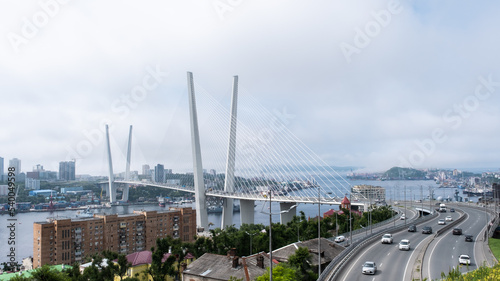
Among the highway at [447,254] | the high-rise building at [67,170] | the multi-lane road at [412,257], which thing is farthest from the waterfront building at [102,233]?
the high-rise building at [67,170]

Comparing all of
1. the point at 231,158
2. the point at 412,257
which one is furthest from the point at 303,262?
the point at 231,158

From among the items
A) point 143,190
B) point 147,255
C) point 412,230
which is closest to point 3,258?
point 147,255

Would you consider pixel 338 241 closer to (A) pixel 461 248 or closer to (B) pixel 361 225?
(A) pixel 461 248

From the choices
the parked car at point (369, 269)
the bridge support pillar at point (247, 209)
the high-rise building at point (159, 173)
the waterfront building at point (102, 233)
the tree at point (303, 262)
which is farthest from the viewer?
the high-rise building at point (159, 173)

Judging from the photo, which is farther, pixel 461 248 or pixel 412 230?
pixel 412 230

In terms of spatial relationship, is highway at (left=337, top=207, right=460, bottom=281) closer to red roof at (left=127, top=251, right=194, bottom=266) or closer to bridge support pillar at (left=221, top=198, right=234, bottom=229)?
red roof at (left=127, top=251, right=194, bottom=266)

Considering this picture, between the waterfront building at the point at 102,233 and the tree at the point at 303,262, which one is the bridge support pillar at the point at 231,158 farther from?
the tree at the point at 303,262
